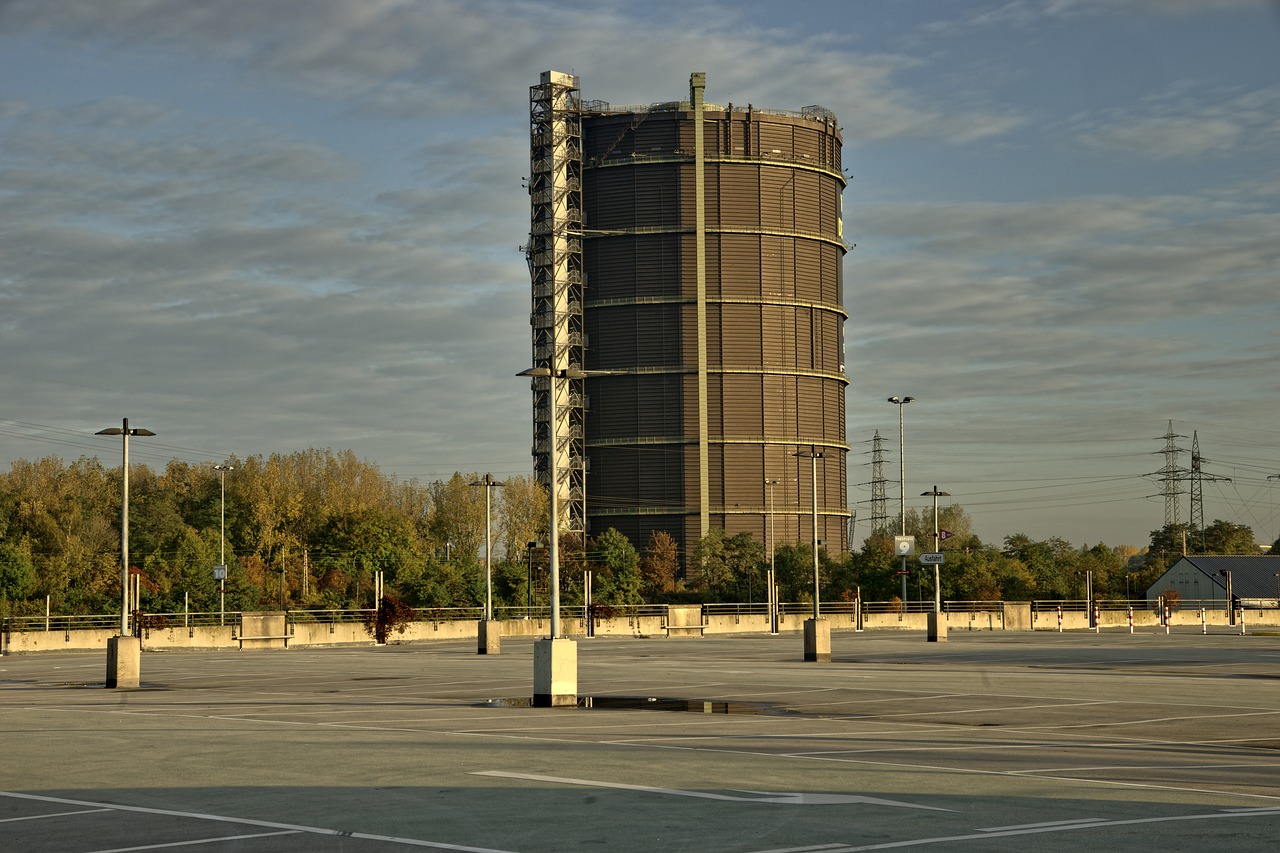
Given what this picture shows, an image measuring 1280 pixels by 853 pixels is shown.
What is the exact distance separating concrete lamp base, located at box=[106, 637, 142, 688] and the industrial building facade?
9654 centimetres

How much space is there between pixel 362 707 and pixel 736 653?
2576 centimetres

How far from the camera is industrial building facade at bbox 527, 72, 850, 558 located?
130000mm

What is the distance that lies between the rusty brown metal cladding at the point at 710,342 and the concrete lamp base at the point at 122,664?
3879 inches

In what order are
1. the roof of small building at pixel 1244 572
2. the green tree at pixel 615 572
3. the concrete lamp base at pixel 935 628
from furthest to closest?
the roof of small building at pixel 1244 572 → the green tree at pixel 615 572 → the concrete lamp base at pixel 935 628

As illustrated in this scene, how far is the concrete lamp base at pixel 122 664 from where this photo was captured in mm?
31578

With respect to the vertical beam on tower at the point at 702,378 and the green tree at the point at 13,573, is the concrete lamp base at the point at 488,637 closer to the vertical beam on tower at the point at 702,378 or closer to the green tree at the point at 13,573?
the green tree at the point at 13,573

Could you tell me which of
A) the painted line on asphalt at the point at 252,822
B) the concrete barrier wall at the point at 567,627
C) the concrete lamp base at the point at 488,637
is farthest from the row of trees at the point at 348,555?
the painted line on asphalt at the point at 252,822

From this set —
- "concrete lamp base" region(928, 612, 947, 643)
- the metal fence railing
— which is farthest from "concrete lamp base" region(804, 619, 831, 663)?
the metal fence railing

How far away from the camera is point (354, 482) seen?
138500mm

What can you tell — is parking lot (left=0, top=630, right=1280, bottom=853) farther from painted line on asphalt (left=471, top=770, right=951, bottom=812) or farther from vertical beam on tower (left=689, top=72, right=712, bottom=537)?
vertical beam on tower (left=689, top=72, right=712, bottom=537)

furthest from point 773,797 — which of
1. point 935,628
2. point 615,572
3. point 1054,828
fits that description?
point 615,572

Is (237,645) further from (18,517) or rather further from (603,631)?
(18,517)

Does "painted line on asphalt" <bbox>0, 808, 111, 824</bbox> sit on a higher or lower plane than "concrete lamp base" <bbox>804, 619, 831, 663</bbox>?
higher

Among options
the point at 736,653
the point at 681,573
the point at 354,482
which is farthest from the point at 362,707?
the point at 354,482
